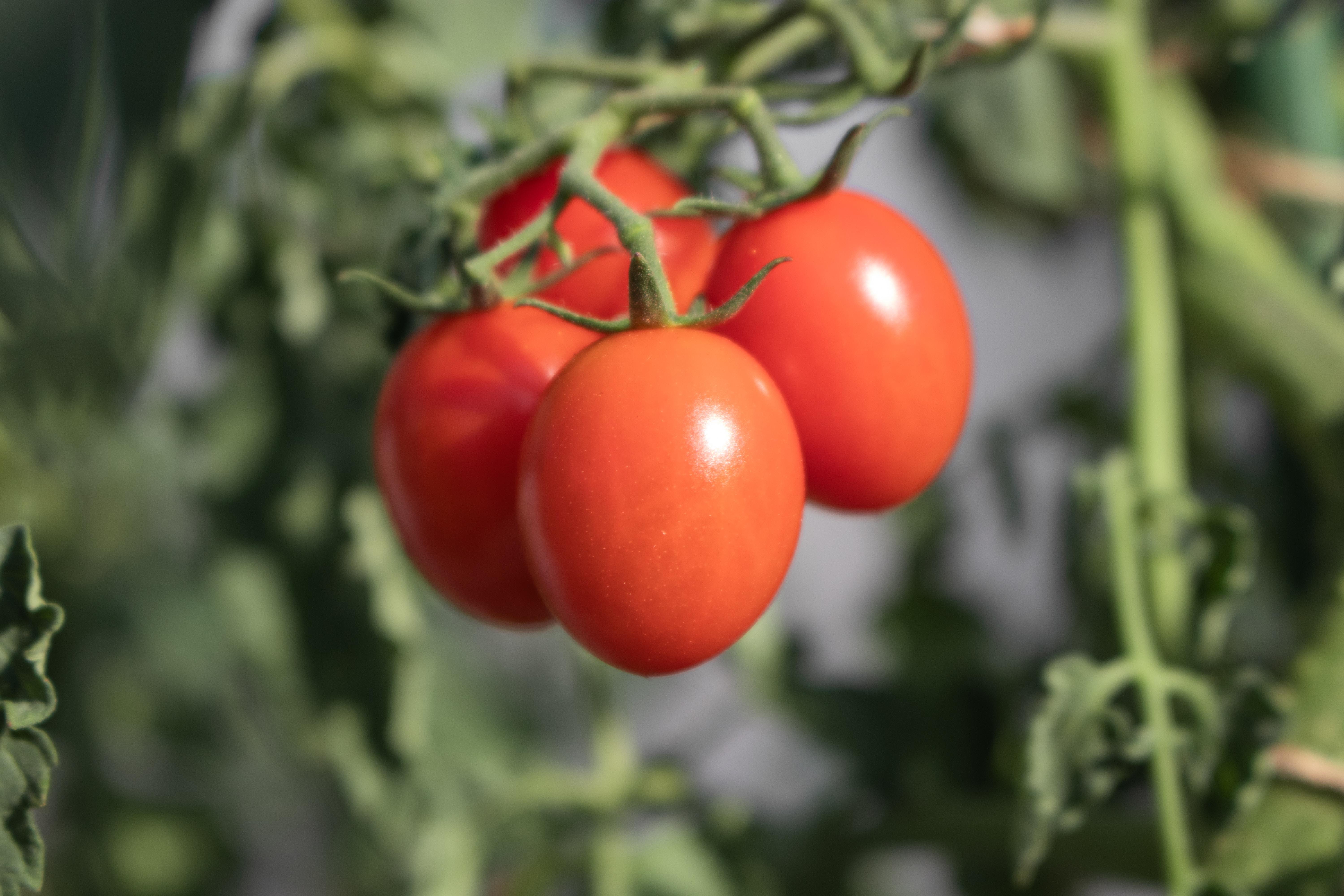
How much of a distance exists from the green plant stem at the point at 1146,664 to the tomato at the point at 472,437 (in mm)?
252

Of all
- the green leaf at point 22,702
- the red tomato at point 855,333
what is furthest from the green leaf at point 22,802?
the red tomato at point 855,333

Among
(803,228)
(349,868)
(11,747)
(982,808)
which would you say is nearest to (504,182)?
(803,228)

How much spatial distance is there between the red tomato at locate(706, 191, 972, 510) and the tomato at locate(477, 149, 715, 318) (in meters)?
0.02

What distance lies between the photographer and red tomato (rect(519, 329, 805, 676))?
27cm

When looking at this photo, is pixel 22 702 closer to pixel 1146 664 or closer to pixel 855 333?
pixel 855 333

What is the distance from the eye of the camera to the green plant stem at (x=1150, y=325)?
0.50m

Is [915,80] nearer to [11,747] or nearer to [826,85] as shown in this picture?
[826,85]

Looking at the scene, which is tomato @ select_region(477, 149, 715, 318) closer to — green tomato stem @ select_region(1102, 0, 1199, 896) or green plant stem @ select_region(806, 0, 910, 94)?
green plant stem @ select_region(806, 0, 910, 94)

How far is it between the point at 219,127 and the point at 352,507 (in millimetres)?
203

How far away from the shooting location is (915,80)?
0.33 metres

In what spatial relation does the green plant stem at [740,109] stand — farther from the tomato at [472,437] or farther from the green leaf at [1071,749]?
the green leaf at [1071,749]

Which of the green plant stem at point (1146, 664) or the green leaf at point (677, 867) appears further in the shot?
the green leaf at point (677, 867)

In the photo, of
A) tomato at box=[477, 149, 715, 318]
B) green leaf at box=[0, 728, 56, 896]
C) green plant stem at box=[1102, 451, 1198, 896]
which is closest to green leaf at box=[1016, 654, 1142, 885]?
green plant stem at box=[1102, 451, 1198, 896]

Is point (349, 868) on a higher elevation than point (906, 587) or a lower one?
lower
